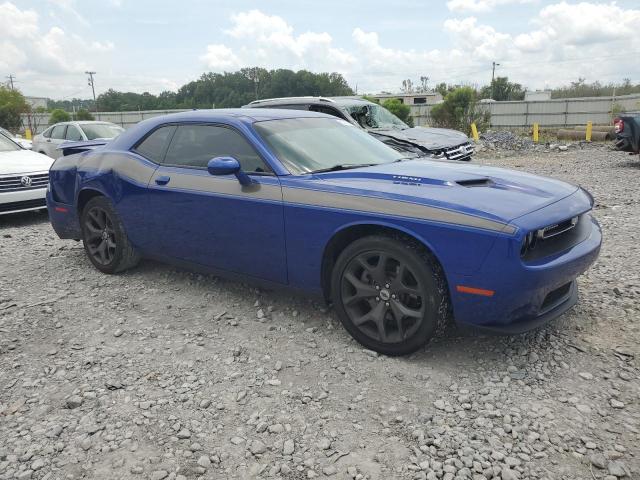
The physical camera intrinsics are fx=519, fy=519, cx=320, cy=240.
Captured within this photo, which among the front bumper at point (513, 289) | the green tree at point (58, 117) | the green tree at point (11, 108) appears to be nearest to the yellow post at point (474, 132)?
the front bumper at point (513, 289)

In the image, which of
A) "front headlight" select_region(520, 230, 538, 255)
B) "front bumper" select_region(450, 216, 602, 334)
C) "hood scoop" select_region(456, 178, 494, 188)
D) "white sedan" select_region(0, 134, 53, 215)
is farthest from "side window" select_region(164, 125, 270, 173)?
"white sedan" select_region(0, 134, 53, 215)

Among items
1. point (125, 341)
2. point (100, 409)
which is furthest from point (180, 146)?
point (100, 409)

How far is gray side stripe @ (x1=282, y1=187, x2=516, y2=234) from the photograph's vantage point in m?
2.82

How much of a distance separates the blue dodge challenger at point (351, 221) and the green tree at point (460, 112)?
60.3 ft

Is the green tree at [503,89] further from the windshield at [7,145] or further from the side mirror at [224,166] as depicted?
the side mirror at [224,166]

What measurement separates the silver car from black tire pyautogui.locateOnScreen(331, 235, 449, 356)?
11.5 meters

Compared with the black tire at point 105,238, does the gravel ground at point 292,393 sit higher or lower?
lower

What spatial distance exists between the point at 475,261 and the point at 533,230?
1.15 ft

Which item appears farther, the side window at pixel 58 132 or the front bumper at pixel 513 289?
the side window at pixel 58 132

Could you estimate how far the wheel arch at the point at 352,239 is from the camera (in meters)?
3.04

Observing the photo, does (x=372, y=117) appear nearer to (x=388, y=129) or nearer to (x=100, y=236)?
(x=388, y=129)

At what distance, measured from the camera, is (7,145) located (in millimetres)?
9000

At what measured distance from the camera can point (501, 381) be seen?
9.86 ft

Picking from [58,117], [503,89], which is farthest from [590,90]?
[58,117]
